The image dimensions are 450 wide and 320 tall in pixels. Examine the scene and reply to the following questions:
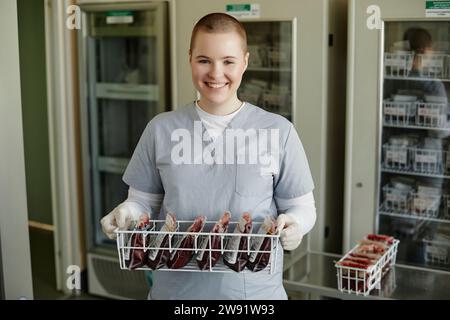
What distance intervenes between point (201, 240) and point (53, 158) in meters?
0.87

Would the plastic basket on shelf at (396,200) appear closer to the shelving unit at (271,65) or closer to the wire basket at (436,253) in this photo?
the wire basket at (436,253)

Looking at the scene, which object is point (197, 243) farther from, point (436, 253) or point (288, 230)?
point (436, 253)

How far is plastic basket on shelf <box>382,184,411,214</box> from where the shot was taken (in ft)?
7.20

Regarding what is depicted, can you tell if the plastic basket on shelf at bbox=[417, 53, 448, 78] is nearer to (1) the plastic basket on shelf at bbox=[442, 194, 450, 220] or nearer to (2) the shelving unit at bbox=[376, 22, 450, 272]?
(2) the shelving unit at bbox=[376, 22, 450, 272]

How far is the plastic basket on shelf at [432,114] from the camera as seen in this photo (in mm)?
2029

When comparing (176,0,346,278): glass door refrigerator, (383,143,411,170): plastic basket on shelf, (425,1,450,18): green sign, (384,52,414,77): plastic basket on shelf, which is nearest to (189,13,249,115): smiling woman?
(176,0,346,278): glass door refrigerator

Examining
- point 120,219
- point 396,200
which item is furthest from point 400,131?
point 120,219

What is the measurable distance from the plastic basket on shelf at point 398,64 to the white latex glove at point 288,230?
90 cm

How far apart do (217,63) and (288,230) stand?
16.0 inches

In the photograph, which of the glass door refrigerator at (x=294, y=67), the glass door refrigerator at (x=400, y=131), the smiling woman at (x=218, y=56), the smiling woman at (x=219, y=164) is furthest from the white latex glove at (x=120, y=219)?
the glass door refrigerator at (x=400, y=131)

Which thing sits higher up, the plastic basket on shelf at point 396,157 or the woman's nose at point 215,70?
the woman's nose at point 215,70

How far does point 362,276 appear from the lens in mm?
1907
